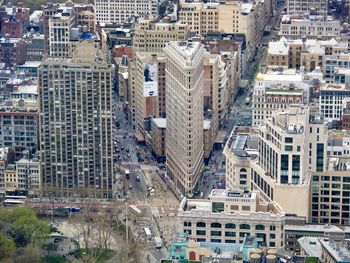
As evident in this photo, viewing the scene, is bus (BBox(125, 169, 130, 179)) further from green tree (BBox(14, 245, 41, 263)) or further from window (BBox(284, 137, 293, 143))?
window (BBox(284, 137, 293, 143))

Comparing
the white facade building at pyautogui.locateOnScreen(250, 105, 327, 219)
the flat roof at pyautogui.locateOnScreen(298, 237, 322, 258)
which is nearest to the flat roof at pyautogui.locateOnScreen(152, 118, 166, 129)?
the white facade building at pyautogui.locateOnScreen(250, 105, 327, 219)

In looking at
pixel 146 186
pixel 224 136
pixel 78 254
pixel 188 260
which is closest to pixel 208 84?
pixel 224 136

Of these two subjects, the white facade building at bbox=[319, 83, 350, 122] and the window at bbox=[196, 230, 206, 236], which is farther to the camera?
the white facade building at bbox=[319, 83, 350, 122]

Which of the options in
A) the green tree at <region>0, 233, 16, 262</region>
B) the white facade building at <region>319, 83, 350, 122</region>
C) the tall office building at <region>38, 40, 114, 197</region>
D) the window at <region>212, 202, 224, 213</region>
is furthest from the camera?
the white facade building at <region>319, 83, 350, 122</region>

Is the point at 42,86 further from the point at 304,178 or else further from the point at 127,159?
the point at 304,178

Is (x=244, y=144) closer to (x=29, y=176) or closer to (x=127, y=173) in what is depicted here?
(x=127, y=173)

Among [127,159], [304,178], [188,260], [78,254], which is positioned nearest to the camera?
[188,260]

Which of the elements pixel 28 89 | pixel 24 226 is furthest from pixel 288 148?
pixel 28 89
